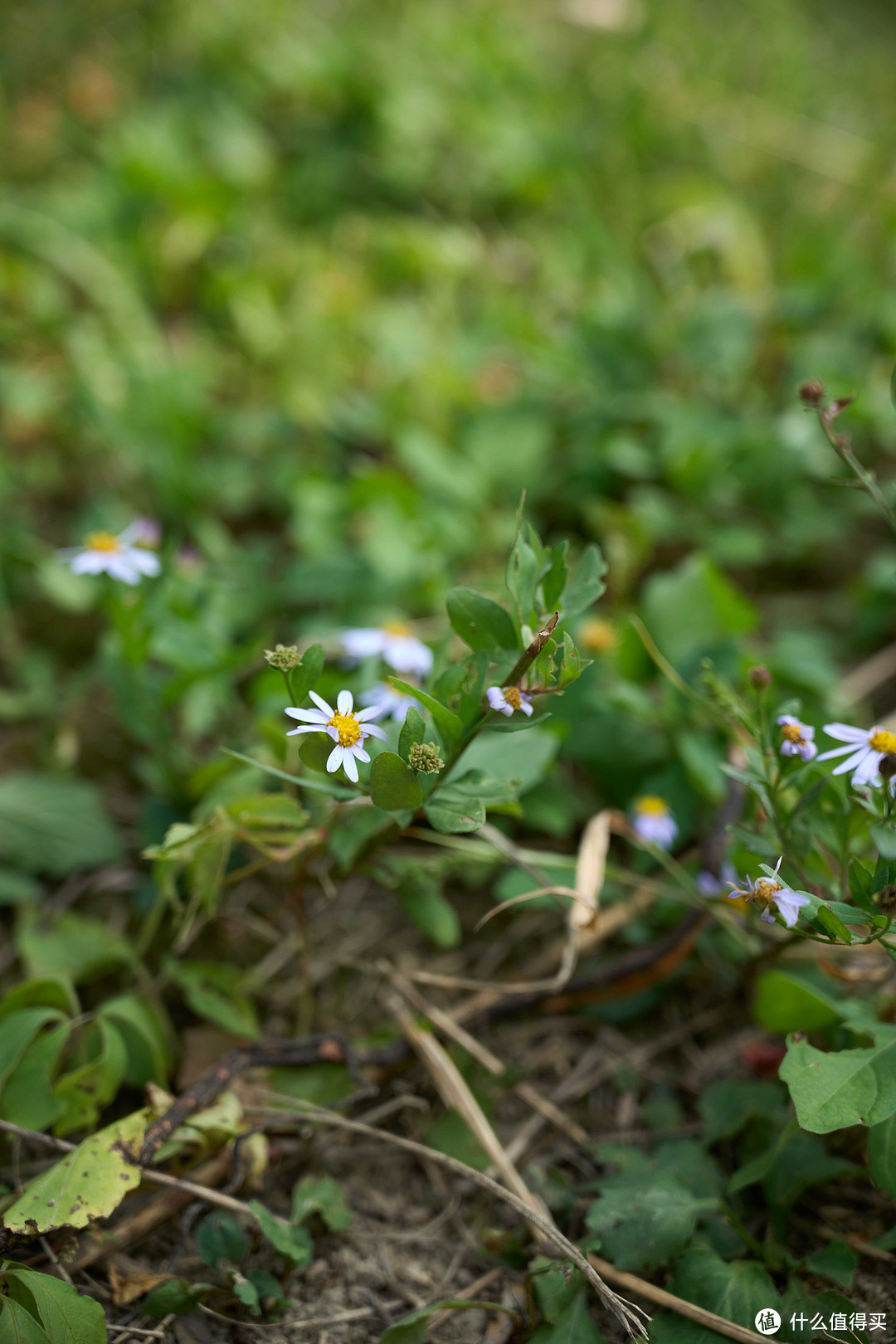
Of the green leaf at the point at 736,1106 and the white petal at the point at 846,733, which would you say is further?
the green leaf at the point at 736,1106

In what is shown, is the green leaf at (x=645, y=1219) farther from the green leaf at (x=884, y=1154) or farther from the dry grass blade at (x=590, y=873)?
the dry grass blade at (x=590, y=873)

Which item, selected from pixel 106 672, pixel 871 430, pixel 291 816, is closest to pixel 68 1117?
pixel 291 816

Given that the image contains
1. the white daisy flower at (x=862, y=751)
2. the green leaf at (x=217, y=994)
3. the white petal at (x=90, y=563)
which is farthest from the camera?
the white petal at (x=90, y=563)

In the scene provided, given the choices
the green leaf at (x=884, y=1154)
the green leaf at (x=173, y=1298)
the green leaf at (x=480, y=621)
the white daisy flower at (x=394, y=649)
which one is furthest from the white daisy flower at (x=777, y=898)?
the green leaf at (x=173, y=1298)

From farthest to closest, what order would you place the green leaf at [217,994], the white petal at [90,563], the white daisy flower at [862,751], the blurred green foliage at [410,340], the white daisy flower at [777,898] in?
1. the blurred green foliage at [410,340]
2. the white petal at [90,563]
3. the green leaf at [217,994]
4. the white daisy flower at [862,751]
5. the white daisy flower at [777,898]

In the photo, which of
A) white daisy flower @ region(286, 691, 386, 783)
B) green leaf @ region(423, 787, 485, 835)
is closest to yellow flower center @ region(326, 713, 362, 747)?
white daisy flower @ region(286, 691, 386, 783)

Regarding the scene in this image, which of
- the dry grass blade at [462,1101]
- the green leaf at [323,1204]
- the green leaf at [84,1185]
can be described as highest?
the green leaf at [84,1185]

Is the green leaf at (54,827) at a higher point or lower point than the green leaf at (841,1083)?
lower
